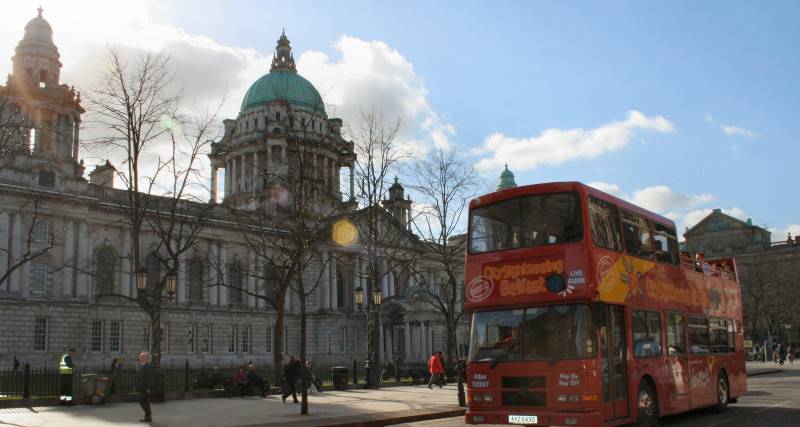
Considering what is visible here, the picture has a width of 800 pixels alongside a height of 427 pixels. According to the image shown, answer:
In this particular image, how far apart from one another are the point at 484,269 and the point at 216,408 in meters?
11.7

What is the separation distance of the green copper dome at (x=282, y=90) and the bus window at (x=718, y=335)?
66.5 metres

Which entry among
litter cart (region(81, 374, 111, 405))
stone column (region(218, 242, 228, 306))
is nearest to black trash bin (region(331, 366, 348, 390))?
litter cart (region(81, 374, 111, 405))

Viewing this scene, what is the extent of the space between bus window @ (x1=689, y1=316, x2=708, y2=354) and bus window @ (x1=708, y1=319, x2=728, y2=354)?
0.56 m

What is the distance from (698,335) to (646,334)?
12.4 feet

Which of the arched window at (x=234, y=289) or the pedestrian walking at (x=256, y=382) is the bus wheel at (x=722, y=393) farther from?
the arched window at (x=234, y=289)

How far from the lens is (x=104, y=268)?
5425 centimetres

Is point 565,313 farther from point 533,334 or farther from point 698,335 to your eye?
Answer: point 698,335

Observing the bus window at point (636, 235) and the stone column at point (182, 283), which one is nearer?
the bus window at point (636, 235)

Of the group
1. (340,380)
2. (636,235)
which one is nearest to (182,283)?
(340,380)

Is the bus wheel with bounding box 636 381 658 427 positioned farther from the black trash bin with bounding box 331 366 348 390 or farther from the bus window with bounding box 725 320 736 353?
the black trash bin with bounding box 331 366 348 390

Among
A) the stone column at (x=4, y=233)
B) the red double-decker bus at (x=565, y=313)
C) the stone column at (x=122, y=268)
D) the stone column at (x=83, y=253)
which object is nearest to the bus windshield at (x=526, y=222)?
the red double-decker bus at (x=565, y=313)

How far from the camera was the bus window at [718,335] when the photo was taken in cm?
1884

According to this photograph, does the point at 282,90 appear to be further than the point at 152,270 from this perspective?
Yes

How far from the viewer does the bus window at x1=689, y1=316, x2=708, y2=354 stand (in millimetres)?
17250
